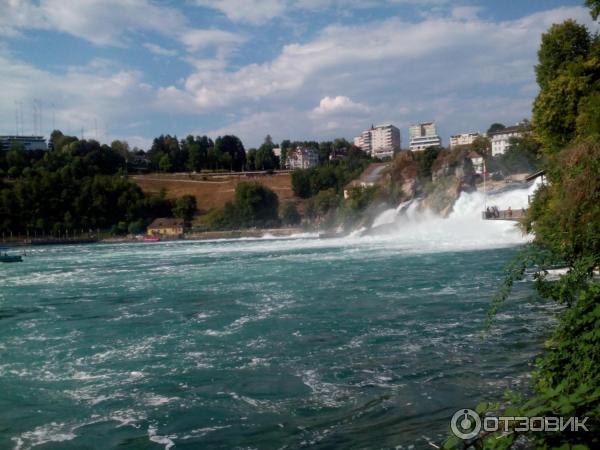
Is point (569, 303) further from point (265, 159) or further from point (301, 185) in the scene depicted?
point (265, 159)

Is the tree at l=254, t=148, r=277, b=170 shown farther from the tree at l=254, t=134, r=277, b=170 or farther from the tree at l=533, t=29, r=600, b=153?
the tree at l=533, t=29, r=600, b=153

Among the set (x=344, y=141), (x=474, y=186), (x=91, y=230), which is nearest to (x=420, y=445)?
(x=474, y=186)

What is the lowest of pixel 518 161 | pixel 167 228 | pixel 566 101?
pixel 167 228

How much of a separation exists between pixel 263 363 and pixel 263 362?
7cm

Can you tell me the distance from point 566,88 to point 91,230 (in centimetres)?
9270

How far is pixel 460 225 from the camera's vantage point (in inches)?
1960

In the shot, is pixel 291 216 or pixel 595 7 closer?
pixel 595 7

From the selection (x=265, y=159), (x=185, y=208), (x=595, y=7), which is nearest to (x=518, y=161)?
(x=595, y=7)

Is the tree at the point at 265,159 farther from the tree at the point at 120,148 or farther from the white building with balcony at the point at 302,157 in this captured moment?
the tree at the point at 120,148

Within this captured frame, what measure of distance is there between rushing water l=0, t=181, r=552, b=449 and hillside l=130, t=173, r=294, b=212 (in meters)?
86.9

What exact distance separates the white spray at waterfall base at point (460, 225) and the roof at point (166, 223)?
43287 mm

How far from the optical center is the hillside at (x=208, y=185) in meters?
111

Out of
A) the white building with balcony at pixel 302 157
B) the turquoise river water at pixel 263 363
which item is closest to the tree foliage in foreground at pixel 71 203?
the white building with balcony at pixel 302 157

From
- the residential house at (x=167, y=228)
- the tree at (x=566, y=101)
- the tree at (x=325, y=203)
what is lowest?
the residential house at (x=167, y=228)
